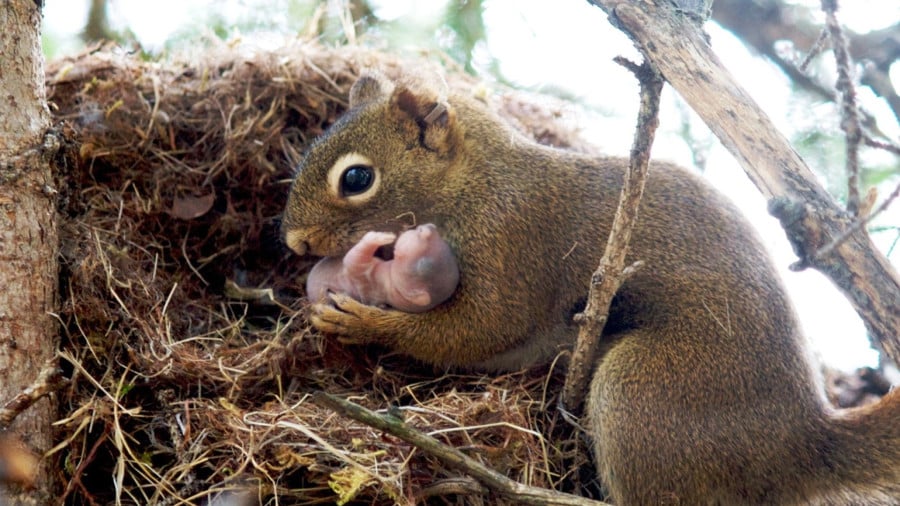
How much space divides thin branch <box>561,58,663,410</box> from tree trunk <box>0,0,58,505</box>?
1.92 m

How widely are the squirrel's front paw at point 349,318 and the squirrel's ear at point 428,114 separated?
0.84 meters

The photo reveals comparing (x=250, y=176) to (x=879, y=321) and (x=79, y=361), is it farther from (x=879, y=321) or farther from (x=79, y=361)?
(x=879, y=321)

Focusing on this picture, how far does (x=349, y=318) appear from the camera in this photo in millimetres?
3727

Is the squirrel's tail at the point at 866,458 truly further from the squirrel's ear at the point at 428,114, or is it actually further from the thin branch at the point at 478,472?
the squirrel's ear at the point at 428,114

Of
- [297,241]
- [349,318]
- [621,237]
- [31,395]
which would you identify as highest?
[621,237]

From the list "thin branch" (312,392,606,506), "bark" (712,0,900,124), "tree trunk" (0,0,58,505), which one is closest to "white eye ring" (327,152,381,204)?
"tree trunk" (0,0,58,505)

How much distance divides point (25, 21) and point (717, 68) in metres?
2.44

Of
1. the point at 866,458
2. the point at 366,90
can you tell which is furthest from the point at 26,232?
the point at 866,458

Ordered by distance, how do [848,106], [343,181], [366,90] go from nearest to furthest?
[848,106] < [343,181] < [366,90]

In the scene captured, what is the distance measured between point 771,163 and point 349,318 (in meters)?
1.88

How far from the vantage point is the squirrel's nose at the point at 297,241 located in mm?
3938

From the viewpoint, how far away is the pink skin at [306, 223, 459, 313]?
143 inches

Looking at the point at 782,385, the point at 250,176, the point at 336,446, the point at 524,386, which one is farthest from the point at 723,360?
the point at 250,176

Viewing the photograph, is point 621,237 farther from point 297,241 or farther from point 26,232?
point 26,232
